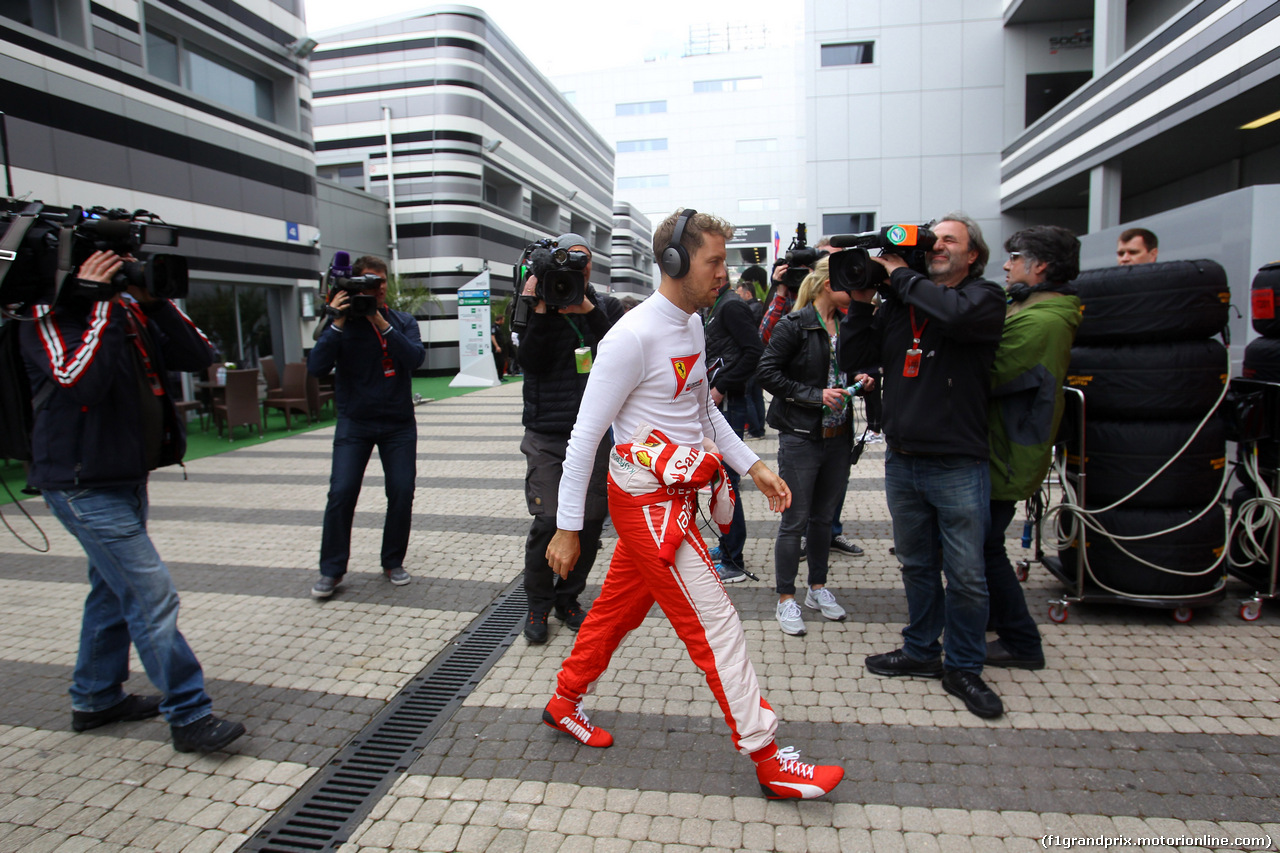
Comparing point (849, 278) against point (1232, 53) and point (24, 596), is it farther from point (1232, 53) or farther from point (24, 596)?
point (1232, 53)

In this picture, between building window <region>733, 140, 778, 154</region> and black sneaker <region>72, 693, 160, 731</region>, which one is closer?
black sneaker <region>72, 693, 160, 731</region>

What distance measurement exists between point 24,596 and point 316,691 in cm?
291

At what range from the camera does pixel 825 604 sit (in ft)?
14.1

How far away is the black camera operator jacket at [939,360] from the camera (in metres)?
3.00

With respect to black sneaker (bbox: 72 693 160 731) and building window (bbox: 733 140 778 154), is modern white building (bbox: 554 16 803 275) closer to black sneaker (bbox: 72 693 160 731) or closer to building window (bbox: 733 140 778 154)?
building window (bbox: 733 140 778 154)

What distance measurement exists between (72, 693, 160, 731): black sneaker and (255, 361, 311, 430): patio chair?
10.4m

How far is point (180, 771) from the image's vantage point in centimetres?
294

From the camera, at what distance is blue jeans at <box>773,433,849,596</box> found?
4.18 meters

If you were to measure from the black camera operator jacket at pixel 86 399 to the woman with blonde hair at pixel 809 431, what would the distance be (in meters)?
3.12

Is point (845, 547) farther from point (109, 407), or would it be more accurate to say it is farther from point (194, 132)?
point (194, 132)

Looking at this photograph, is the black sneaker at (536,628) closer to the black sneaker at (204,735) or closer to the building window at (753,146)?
the black sneaker at (204,735)

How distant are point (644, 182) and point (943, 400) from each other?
89453 millimetres

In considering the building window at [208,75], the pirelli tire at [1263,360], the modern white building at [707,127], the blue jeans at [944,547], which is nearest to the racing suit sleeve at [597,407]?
the blue jeans at [944,547]

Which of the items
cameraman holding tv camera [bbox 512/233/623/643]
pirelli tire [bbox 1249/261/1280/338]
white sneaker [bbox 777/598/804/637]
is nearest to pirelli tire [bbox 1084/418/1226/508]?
pirelli tire [bbox 1249/261/1280/338]
